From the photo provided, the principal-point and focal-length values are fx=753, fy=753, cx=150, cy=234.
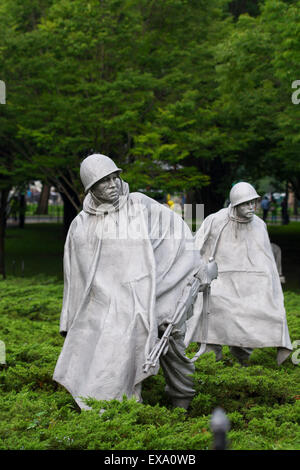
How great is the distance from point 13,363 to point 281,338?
3202 millimetres

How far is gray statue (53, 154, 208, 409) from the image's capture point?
6.08m

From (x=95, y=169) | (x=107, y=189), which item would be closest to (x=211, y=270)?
(x=107, y=189)

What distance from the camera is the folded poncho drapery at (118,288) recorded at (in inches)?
239

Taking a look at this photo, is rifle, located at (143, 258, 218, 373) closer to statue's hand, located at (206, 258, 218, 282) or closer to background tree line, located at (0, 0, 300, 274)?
statue's hand, located at (206, 258, 218, 282)

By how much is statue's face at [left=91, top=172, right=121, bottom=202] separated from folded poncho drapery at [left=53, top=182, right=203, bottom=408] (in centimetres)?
12

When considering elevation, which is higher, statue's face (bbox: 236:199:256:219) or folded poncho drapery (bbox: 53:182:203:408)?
statue's face (bbox: 236:199:256:219)

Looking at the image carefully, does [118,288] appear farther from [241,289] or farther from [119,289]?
[241,289]

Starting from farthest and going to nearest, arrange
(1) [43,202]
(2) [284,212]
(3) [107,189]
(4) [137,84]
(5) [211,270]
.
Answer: (1) [43,202] < (2) [284,212] < (4) [137,84] < (5) [211,270] < (3) [107,189]

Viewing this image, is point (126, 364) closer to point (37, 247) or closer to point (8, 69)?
point (8, 69)

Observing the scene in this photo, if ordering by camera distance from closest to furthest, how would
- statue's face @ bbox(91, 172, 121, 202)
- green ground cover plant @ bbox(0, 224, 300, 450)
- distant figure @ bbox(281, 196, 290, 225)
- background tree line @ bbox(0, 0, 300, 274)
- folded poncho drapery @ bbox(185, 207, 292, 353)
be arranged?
green ground cover plant @ bbox(0, 224, 300, 450)
statue's face @ bbox(91, 172, 121, 202)
folded poncho drapery @ bbox(185, 207, 292, 353)
background tree line @ bbox(0, 0, 300, 274)
distant figure @ bbox(281, 196, 290, 225)

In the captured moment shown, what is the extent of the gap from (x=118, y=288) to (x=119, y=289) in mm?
14

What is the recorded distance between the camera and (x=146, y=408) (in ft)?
19.6

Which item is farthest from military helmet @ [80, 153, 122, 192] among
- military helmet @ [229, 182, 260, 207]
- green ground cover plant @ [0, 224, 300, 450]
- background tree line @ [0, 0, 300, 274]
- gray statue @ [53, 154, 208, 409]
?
background tree line @ [0, 0, 300, 274]
